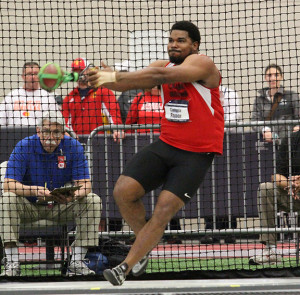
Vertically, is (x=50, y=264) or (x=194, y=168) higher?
(x=194, y=168)

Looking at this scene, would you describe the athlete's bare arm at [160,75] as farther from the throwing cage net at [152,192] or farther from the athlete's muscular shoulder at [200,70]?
the throwing cage net at [152,192]

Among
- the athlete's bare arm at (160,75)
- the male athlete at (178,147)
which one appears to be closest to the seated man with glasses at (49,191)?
the male athlete at (178,147)

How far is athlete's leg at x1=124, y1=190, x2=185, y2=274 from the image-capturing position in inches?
244

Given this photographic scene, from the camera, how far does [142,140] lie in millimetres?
8758

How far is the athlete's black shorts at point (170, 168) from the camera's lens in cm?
638

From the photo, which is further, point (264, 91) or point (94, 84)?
Result: point (264, 91)

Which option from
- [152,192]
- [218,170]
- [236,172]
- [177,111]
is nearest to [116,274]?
[177,111]

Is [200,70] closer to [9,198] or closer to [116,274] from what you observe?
[116,274]

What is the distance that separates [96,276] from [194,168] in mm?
1671

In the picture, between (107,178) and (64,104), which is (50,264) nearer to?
(107,178)

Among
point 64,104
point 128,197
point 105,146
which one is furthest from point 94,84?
point 64,104

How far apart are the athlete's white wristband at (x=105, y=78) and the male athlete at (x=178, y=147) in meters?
0.31

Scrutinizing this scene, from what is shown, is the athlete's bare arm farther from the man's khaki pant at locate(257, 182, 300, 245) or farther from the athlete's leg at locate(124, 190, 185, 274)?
the man's khaki pant at locate(257, 182, 300, 245)

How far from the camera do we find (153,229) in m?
6.25
